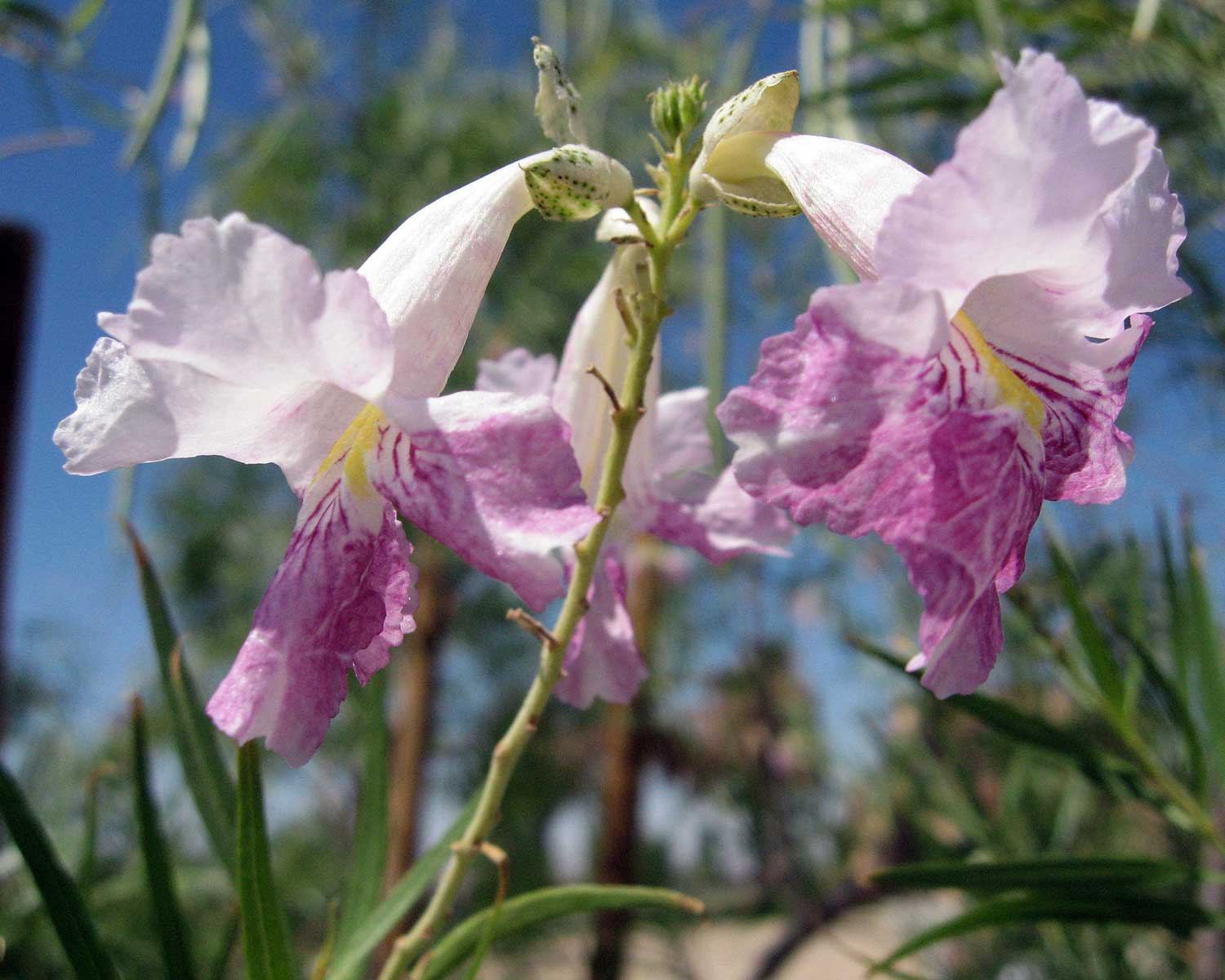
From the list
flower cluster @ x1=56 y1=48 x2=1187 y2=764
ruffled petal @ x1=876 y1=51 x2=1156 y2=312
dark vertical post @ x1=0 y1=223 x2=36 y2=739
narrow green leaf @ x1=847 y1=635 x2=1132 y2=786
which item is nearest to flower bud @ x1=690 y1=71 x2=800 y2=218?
flower cluster @ x1=56 y1=48 x2=1187 y2=764

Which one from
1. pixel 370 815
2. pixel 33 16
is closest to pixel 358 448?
pixel 370 815

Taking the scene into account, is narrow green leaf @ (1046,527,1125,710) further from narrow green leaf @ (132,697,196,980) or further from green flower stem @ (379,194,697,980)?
narrow green leaf @ (132,697,196,980)

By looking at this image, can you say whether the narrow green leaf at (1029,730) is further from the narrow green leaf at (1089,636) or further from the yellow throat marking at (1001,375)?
the yellow throat marking at (1001,375)

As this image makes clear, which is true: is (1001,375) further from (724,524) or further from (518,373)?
(518,373)

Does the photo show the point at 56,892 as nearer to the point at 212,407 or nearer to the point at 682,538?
Result: the point at 212,407

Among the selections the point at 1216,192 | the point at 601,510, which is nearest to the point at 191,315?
the point at 601,510

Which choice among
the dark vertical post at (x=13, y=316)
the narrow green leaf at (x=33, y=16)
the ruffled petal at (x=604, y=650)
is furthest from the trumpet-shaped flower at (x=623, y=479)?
the dark vertical post at (x=13, y=316)
